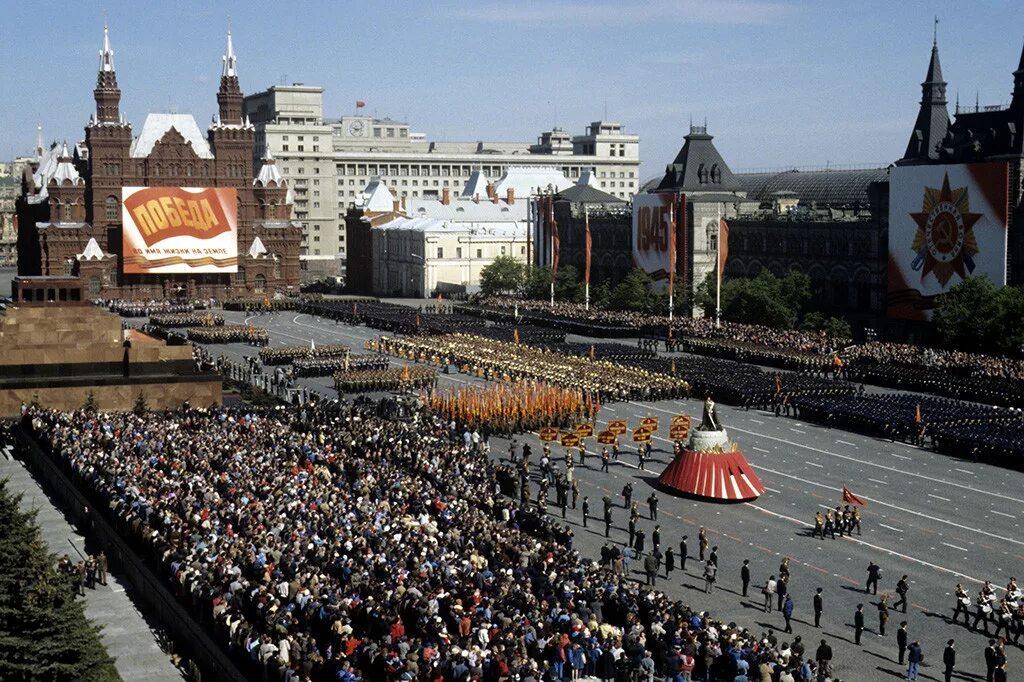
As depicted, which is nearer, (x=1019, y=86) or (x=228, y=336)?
(x=1019, y=86)

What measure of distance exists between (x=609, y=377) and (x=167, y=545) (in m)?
39.7

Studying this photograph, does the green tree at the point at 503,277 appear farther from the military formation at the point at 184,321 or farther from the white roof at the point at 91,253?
the white roof at the point at 91,253

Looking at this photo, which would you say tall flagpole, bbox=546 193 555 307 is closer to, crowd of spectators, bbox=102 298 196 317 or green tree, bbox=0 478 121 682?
crowd of spectators, bbox=102 298 196 317

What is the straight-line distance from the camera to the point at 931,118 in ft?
326

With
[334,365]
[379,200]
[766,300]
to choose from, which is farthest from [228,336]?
[379,200]

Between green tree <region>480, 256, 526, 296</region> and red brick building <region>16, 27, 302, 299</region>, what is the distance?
2121cm

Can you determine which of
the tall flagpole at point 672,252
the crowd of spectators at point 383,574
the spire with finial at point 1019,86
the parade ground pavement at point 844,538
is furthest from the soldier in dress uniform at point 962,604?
the tall flagpole at point 672,252

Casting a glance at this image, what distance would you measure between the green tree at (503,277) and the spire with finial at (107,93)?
3968cm

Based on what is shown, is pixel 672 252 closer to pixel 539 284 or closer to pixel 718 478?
pixel 539 284

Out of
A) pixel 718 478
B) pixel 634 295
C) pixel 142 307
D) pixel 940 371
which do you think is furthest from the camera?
pixel 142 307

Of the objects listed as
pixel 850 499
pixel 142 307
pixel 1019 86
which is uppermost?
pixel 1019 86

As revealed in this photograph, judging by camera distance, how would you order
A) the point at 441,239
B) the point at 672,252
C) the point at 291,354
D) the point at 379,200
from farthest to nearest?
1. the point at 379,200
2. the point at 441,239
3. the point at 672,252
4. the point at 291,354

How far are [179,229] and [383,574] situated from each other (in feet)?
345

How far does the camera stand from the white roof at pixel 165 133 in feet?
449
